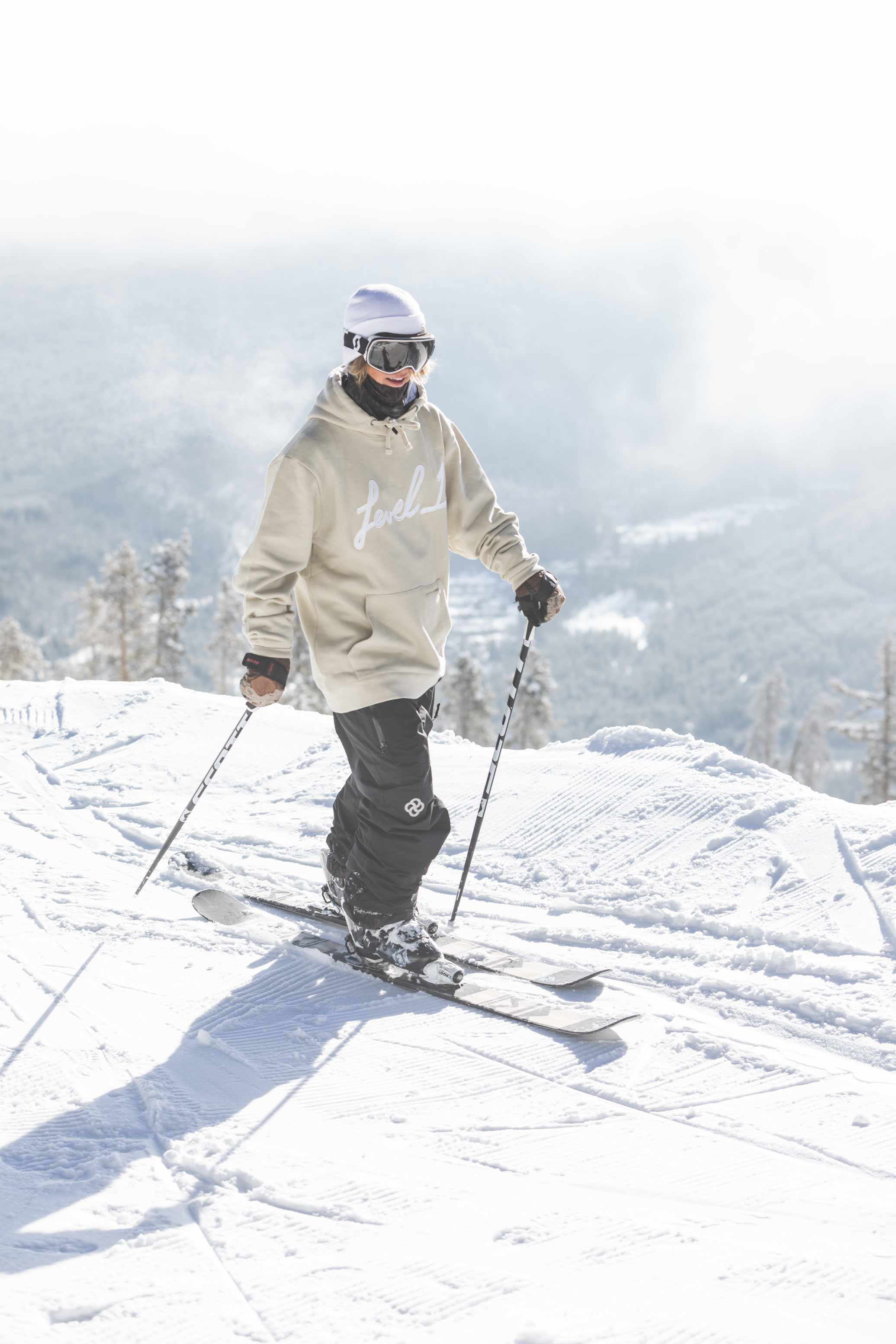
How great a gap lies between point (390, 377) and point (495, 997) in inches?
88.1

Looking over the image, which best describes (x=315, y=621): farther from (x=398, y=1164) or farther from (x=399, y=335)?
(x=398, y=1164)

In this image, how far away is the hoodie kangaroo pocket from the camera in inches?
156

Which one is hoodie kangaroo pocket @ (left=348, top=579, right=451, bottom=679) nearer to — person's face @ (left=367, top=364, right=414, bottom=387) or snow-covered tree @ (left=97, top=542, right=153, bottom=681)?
person's face @ (left=367, top=364, right=414, bottom=387)

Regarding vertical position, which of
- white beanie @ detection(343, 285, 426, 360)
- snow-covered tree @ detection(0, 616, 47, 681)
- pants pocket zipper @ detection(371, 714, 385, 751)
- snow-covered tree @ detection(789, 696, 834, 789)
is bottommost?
snow-covered tree @ detection(789, 696, 834, 789)

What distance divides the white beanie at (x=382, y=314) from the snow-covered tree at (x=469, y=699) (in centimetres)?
3004

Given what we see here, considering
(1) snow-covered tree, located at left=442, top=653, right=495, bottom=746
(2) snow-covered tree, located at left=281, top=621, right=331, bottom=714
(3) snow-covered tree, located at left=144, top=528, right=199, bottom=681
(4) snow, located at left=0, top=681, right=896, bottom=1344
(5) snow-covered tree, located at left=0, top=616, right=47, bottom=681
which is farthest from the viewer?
(5) snow-covered tree, located at left=0, top=616, right=47, bottom=681

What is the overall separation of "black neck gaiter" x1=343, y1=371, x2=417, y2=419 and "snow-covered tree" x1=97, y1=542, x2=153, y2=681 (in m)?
34.6

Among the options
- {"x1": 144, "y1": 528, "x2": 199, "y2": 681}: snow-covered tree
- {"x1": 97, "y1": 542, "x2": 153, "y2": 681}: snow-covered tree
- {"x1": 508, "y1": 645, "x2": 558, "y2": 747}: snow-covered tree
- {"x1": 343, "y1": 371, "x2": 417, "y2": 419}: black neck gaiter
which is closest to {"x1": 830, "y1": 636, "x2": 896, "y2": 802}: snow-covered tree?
{"x1": 508, "y1": 645, "x2": 558, "y2": 747}: snow-covered tree

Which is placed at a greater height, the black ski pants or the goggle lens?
the goggle lens

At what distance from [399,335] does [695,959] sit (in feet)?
8.39

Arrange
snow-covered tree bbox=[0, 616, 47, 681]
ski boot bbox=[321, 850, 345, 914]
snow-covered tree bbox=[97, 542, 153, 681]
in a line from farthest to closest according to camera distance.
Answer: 1. snow-covered tree bbox=[0, 616, 47, 681]
2. snow-covered tree bbox=[97, 542, 153, 681]
3. ski boot bbox=[321, 850, 345, 914]

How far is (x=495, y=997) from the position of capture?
12.3ft

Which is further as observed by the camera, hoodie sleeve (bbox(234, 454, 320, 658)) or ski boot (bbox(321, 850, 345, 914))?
ski boot (bbox(321, 850, 345, 914))

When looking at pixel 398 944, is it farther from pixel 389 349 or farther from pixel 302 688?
pixel 302 688
